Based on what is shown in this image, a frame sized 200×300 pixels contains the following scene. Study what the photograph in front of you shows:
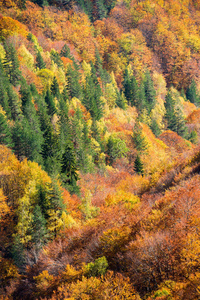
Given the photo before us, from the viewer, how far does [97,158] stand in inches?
2591

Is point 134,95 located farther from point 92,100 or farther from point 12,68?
point 12,68

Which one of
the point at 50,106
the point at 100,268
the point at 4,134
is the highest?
the point at 100,268

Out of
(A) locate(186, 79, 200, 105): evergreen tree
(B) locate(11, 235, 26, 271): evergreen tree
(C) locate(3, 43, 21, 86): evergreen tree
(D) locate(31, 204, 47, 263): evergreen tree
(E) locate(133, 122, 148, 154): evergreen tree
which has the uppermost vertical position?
(A) locate(186, 79, 200, 105): evergreen tree

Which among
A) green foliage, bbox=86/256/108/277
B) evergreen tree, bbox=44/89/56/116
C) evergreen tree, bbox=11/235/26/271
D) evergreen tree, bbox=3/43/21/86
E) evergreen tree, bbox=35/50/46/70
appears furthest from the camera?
evergreen tree, bbox=35/50/46/70

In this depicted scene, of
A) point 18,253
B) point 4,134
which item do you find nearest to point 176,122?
point 4,134

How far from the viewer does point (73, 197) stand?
46500 mm

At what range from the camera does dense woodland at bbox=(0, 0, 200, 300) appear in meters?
18.8

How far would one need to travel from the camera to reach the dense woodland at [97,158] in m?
18.8

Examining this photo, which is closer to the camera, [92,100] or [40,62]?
[92,100]

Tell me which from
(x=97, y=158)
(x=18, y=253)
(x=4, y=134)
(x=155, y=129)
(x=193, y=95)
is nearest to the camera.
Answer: (x=18, y=253)

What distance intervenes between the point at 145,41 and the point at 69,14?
41.1 meters

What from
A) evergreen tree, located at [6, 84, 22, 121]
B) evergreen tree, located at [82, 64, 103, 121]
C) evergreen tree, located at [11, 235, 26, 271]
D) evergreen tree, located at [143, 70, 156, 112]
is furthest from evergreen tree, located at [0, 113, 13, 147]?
evergreen tree, located at [143, 70, 156, 112]

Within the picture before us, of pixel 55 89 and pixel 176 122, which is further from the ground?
pixel 176 122

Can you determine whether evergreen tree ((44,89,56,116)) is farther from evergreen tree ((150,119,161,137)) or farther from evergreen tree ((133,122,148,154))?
evergreen tree ((150,119,161,137))
